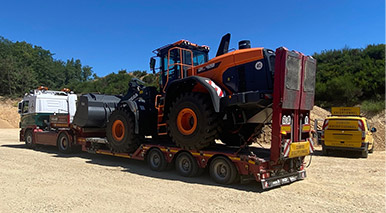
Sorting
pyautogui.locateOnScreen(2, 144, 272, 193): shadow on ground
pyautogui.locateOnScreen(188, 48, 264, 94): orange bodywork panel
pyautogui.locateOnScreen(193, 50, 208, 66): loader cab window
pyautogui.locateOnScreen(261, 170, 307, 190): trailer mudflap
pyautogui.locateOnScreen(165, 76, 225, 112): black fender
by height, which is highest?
pyautogui.locateOnScreen(193, 50, 208, 66): loader cab window

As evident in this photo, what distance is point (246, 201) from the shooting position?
550 cm

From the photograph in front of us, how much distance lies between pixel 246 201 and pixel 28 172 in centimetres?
618

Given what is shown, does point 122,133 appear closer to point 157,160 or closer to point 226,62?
point 157,160

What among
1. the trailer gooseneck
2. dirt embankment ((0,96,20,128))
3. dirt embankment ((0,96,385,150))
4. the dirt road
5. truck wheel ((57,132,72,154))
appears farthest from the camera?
dirt embankment ((0,96,20,128))

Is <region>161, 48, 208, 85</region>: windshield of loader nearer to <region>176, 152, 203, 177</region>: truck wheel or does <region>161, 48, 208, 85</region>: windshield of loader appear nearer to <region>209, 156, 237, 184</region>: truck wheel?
<region>176, 152, 203, 177</region>: truck wheel

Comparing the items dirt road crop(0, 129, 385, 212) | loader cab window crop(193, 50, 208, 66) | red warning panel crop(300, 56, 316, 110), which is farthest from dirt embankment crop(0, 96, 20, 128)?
red warning panel crop(300, 56, 316, 110)

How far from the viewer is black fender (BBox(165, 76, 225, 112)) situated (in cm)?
675

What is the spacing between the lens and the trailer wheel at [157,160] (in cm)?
820

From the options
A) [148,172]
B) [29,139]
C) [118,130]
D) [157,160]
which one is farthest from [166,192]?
[29,139]

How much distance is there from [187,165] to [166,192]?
1.61 metres

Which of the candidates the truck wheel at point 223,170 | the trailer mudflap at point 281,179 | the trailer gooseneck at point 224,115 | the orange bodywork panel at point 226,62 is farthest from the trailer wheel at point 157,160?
the trailer mudflap at point 281,179

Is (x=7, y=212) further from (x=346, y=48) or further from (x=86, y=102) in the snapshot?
(x=346, y=48)

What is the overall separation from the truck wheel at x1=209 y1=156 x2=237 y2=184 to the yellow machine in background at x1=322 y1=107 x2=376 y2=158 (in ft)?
25.5

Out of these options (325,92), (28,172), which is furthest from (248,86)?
(325,92)
